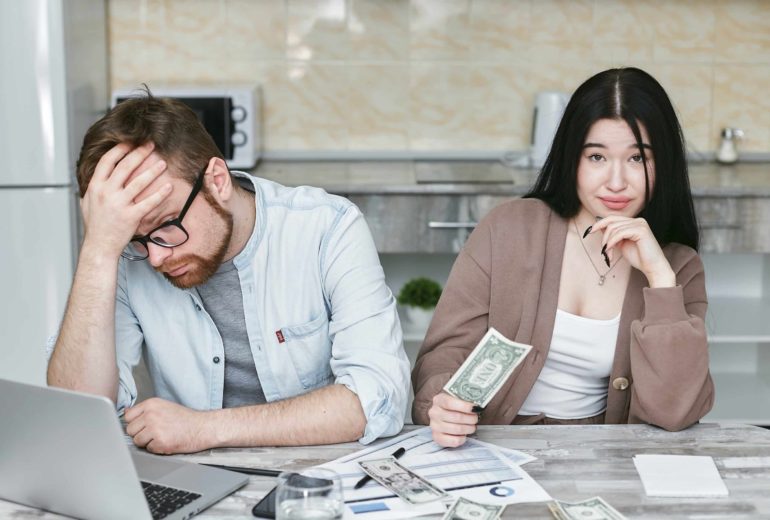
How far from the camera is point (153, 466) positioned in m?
1.62

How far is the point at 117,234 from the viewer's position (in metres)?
1.82

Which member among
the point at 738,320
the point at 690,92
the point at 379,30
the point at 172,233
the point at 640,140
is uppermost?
the point at 379,30

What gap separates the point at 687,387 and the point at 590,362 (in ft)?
0.91

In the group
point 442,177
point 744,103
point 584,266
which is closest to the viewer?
point 584,266

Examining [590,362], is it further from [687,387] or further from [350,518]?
[350,518]

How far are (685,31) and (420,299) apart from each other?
1.47 meters

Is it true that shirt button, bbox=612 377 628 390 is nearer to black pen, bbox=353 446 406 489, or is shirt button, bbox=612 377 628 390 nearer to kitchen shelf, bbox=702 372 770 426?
black pen, bbox=353 446 406 489

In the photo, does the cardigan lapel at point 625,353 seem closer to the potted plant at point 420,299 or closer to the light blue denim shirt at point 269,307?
the light blue denim shirt at point 269,307

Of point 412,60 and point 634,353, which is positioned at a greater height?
point 412,60

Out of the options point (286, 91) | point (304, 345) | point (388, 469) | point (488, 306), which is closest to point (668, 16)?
point (286, 91)

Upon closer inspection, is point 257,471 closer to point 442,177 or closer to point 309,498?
point 309,498

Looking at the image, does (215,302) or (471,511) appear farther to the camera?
(215,302)

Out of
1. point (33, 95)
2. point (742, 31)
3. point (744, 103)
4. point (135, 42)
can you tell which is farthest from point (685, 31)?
point (33, 95)

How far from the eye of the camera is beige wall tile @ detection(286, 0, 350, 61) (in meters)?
3.95
